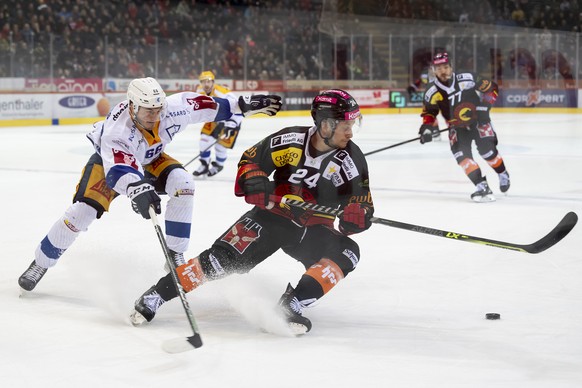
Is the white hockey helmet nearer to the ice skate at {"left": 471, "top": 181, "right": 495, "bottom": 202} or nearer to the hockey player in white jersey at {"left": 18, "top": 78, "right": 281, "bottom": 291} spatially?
the hockey player in white jersey at {"left": 18, "top": 78, "right": 281, "bottom": 291}

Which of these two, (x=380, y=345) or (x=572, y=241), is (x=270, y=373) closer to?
(x=380, y=345)

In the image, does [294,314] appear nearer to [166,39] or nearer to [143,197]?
[143,197]

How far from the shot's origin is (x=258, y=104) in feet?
11.6

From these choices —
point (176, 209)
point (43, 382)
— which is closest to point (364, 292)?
point (176, 209)

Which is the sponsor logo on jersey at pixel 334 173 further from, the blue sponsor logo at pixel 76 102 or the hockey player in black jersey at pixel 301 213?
the blue sponsor logo at pixel 76 102

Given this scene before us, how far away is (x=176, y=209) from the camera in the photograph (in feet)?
11.6

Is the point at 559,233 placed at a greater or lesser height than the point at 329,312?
greater

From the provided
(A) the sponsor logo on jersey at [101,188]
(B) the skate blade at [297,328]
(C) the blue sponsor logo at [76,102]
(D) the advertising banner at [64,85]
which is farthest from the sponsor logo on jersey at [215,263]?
(C) the blue sponsor logo at [76,102]

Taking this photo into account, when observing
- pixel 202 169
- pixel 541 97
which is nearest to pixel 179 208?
pixel 202 169

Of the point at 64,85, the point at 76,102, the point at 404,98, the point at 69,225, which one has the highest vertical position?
the point at 69,225

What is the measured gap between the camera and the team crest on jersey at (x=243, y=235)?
3018mm

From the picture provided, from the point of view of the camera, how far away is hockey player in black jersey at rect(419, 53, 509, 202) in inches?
256

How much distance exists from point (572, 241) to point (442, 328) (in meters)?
1.87

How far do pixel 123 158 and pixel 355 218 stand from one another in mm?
871
